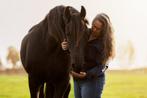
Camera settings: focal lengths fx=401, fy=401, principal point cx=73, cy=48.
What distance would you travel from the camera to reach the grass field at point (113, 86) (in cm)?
749

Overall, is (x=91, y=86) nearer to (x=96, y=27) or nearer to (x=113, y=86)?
(x=96, y=27)

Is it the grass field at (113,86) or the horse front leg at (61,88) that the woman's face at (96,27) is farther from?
the grass field at (113,86)

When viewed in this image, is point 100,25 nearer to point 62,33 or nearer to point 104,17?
point 104,17

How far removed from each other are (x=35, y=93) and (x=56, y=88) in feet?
0.94

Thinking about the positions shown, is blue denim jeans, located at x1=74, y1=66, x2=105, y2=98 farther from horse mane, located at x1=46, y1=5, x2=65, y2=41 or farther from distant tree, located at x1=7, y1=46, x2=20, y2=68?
distant tree, located at x1=7, y1=46, x2=20, y2=68

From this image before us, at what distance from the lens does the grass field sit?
24.6ft

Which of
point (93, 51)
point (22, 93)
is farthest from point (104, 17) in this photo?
point (22, 93)

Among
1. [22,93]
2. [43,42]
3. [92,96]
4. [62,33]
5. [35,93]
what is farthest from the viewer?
[22,93]

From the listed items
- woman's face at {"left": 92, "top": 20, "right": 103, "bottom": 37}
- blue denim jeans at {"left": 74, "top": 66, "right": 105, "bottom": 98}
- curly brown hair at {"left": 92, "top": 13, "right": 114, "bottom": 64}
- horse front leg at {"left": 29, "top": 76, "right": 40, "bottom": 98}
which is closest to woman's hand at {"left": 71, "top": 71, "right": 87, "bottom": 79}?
blue denim jeans at {"left": 74, "top": 66, "right": 105, "bottom": 98}

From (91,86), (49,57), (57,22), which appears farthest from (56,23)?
(91,86)

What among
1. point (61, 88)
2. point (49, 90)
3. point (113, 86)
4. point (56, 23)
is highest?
point (56, 23)

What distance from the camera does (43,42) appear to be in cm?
370

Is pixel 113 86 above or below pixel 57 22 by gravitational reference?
below

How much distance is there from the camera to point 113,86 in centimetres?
817
